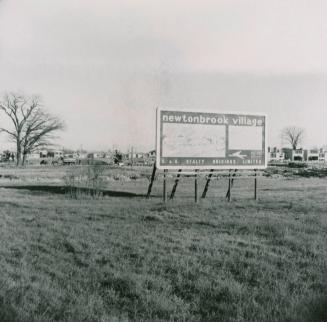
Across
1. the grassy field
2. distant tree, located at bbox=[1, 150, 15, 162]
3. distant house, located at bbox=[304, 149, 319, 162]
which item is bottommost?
the grassy field

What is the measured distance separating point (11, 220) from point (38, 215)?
41.0 inches

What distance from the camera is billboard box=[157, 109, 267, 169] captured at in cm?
1608

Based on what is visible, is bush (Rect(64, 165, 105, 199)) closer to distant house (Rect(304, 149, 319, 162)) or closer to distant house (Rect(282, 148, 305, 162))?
distant house (Rect(282, 148, 305, 162))

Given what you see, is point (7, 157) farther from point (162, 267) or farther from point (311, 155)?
point (162, 267)

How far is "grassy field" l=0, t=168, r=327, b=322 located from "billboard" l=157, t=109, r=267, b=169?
4.41m

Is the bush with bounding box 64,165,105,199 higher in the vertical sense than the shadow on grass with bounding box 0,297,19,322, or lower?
higher

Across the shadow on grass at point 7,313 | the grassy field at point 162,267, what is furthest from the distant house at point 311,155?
the shadow on grass at point 7,313

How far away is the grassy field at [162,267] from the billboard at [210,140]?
4.41 metres

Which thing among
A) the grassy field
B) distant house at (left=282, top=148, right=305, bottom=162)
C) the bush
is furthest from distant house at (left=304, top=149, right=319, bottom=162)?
the grassy field

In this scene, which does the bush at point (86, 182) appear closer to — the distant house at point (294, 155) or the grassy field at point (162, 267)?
the grassy field at point (162, 267)

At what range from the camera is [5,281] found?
591 centimetres

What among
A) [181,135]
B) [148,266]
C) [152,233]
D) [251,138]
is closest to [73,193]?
[181,135]

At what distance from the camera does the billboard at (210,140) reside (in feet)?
52.7

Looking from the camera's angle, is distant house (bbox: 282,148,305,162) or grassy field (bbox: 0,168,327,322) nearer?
grassy field (bbox: 0,168,327,322)
